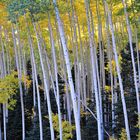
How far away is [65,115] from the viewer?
24891 mm

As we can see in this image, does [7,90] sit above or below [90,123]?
above

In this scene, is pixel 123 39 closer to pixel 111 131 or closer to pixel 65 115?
pixel 65 115

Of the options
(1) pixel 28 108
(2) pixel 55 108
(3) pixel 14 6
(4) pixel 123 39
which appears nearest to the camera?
(3) pixel 14 6

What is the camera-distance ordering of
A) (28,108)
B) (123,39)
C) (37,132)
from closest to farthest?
(37,132) < (28,108) < (123,39)

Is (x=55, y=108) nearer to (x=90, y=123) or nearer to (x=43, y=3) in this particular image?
(x=90, y=123)

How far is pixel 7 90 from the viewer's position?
20.9 metres

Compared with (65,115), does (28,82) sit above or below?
above

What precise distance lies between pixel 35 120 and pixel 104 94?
4392mm

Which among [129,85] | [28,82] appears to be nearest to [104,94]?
[129,85]

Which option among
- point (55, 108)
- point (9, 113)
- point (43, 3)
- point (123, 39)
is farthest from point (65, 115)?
point (43, 3)

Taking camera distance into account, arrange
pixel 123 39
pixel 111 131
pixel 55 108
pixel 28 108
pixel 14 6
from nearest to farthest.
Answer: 1. pixel 14 6
2. pixel 111 131
3. pixel 55 108
4. pixel 28 108
5. pixel 123 39

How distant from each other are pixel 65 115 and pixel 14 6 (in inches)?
547

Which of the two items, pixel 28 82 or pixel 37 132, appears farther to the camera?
pixel 28 82

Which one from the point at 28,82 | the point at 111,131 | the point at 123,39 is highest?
the point at 123,39
